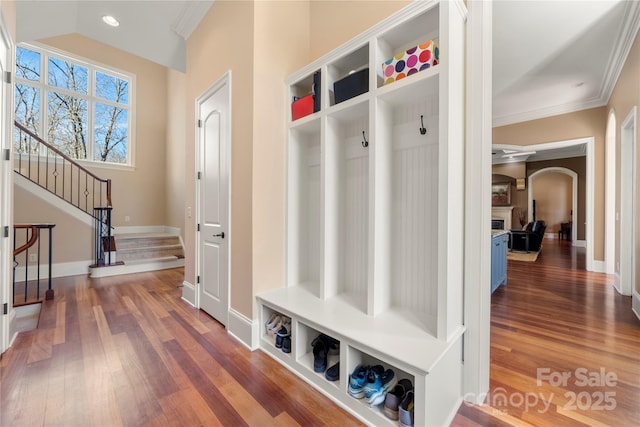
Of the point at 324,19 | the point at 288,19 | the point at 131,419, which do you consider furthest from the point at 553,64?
the point at 131,419

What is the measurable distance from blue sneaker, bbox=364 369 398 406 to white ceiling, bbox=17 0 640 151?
11.9 feet

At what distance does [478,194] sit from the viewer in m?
1.51

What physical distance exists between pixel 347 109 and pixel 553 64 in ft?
13.2

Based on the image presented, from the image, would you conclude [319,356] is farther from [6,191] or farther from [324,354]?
[6,191]

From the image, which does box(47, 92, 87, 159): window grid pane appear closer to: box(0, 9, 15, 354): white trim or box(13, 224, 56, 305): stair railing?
box(13, 224, 56, 305): stair railing

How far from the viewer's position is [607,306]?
3.05 metres

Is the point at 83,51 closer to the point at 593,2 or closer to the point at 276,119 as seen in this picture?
the point at 276,119

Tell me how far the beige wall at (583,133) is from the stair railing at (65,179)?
8377 millimetres

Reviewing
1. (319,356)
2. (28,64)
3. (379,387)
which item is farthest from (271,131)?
(28,64)

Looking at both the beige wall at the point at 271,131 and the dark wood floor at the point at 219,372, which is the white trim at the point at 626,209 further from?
the beige wall at the point at 271,131

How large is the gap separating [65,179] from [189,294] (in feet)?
15.1

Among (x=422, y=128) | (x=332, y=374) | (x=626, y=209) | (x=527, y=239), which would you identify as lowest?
(x=332, y=374)

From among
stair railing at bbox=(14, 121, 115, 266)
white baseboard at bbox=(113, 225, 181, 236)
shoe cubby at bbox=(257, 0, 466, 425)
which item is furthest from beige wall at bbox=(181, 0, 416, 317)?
white baseboard at bbox=(113, 225, 181, 236)

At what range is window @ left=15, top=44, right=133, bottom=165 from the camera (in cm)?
519
